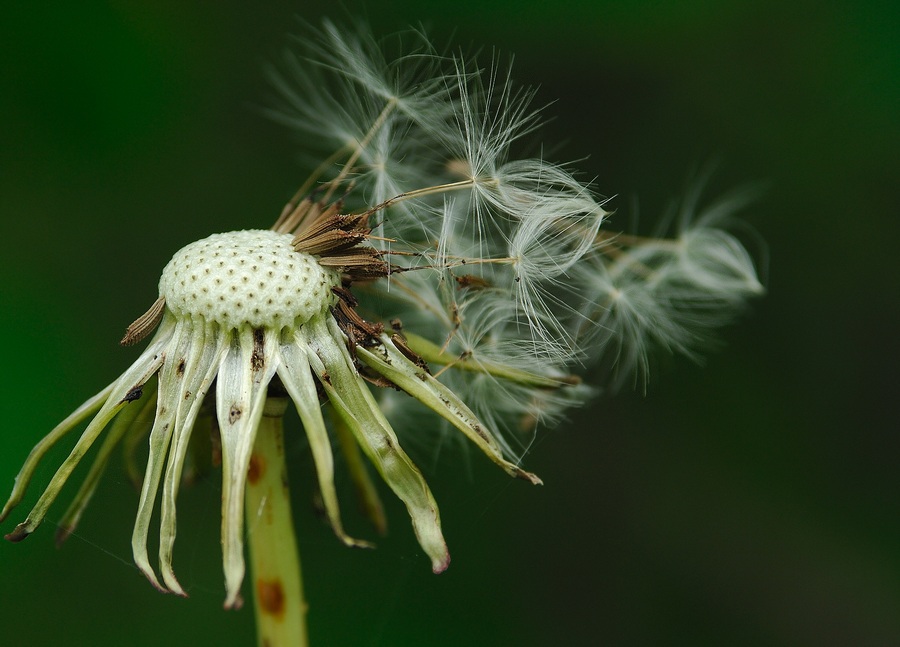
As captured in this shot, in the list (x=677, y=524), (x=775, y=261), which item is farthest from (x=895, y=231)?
(x=677, y=524)

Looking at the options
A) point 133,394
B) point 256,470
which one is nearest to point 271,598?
point 256,470

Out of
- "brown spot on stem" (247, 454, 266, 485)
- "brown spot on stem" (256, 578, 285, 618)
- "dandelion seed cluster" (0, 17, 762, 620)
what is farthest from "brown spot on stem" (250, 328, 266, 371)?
"brown spot on stem" (256, 578, 285, 618)

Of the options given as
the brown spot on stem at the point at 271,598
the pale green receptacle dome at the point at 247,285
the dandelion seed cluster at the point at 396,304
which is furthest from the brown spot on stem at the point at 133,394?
the brown spot on stem at the point at 271,598

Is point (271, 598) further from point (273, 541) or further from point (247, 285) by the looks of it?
point (247, 285)

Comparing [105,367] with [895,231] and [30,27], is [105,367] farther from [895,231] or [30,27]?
[895,231]

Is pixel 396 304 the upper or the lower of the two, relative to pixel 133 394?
upper

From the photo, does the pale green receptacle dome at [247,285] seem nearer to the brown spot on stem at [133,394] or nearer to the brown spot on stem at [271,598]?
the brown spot on stem at [133,394]
